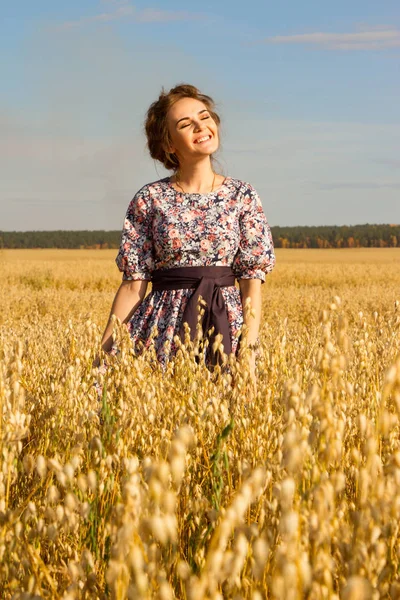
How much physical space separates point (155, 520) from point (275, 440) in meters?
1.05

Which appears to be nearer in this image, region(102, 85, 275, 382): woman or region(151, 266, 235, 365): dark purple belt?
region(151, 266, 235, 365): dark purple belt

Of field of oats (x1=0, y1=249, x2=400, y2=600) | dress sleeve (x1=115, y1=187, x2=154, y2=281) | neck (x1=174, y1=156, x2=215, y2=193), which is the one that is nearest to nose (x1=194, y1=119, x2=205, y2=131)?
neck (x1=174, y1=156, x2=215, y2=193)

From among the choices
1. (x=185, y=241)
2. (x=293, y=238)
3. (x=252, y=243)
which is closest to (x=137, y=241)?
(x=185, y=241)

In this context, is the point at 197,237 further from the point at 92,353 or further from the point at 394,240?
the point at 394,240

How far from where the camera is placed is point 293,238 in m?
81.3

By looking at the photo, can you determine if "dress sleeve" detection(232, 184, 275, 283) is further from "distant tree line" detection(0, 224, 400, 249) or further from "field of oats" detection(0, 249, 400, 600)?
"distant tree line" detection(0, 224, 400, 249)

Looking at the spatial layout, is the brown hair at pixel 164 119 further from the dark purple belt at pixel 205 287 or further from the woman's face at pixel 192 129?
the dark purple belt at pixel 205 287

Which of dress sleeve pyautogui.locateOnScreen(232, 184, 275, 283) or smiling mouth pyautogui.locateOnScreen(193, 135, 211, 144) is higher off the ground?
smiling mouth pyautogui.locateOnScreen(193, 135, 211, 144)

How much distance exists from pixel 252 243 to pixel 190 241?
333 millimetres

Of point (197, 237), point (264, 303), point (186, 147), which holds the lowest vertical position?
point (264, 303)

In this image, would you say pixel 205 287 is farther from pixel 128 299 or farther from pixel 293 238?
pixel 293 238

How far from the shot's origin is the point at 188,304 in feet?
11.6

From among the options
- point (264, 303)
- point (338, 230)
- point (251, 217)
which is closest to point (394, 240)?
point (338, 230)

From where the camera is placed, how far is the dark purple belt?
3520 millimetres
